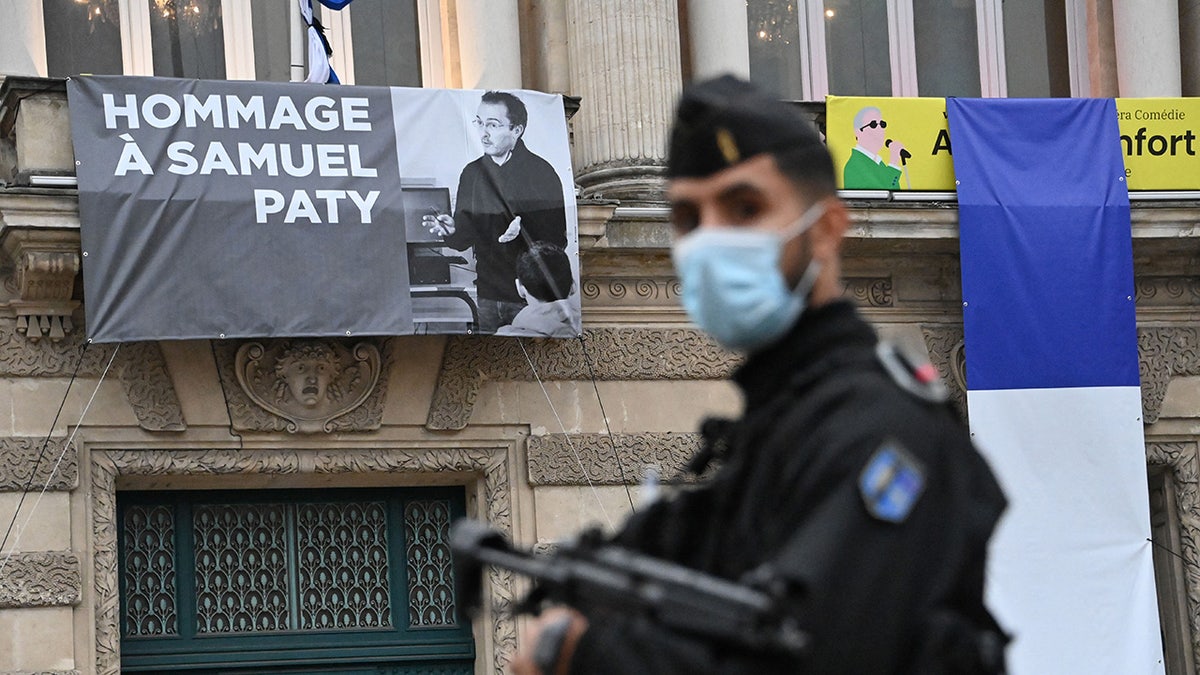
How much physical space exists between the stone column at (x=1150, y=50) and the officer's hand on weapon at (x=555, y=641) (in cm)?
1250

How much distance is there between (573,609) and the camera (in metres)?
2.96

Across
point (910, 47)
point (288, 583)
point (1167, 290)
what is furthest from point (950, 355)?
point (288, 583)

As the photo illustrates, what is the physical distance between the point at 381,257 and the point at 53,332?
6.67 ft

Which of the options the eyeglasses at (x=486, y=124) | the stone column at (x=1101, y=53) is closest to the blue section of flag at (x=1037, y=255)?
the stone column at (x=1101, y=53)

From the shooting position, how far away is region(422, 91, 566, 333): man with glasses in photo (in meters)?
12.6

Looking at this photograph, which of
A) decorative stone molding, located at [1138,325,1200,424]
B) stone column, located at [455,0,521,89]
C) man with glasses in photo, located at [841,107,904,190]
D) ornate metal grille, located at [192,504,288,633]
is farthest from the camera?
decorative stone molding, located at [1138,325,1200,424]

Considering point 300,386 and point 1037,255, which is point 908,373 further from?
point 1037,255

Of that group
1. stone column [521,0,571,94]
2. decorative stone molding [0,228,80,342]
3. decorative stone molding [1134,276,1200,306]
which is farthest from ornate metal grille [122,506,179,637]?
decorative stone molding [1134,276,1200,306]

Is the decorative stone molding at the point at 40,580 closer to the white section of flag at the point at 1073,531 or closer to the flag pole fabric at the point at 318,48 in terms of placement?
the flag pole fabric at the point at 318,48

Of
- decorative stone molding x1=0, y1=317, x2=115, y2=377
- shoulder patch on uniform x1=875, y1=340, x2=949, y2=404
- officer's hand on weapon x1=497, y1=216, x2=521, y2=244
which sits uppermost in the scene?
officer's hand on weapon x1=497, y1=216, x2=521, y2=244

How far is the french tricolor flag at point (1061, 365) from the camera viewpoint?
13.2 m

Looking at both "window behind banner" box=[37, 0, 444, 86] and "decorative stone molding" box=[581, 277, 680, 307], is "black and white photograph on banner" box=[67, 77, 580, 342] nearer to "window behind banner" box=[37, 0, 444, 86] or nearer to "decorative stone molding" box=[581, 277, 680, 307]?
"decorative stone molding" box=[581, 277, 680, 307]

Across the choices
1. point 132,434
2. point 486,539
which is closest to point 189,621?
point 132,434

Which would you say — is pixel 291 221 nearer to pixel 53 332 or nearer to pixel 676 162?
pixel 53 332
